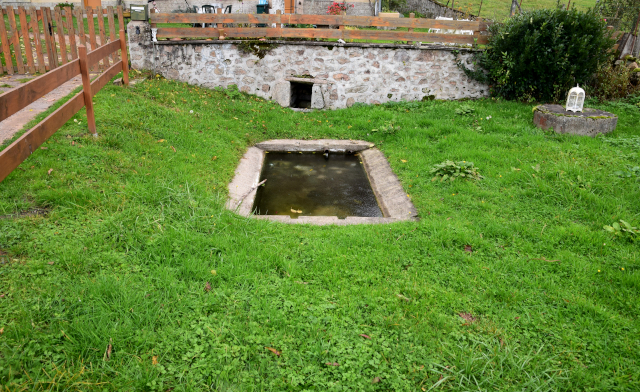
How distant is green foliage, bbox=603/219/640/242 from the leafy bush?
574 cm

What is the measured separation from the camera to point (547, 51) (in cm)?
961

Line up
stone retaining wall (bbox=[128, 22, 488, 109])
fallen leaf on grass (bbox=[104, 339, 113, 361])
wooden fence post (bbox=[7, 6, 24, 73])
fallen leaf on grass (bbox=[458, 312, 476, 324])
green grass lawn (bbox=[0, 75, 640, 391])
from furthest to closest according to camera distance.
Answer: stone retaining wall (bbox=[128, 22, 488, 109]) → wooden fence post (bbox=[7, 6, 24, 73]) → fallen leaf on grass (bbox=[458, 312, 476, 324]) → green grass lawn (bbox=[0, 75, 640, 391]) → fallen leaf on grass (bbox=[104, 339, 113, 361])

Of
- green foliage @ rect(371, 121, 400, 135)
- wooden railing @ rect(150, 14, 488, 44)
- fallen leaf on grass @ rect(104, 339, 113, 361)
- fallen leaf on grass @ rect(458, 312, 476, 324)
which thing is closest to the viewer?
fallen leaf on grass @ rect(104, 339, 113, 361)

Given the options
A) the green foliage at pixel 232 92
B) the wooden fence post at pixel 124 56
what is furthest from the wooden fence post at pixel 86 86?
the green foliage at pixel 232 92

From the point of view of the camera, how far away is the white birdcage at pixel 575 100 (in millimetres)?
8383

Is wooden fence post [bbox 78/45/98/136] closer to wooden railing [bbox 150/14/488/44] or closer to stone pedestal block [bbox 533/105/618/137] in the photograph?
wooden railing [bbox 150/14/488/44]

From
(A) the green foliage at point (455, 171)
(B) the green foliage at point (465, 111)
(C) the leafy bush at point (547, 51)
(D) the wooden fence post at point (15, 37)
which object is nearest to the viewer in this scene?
(A) the green foliage at point (455, 171)

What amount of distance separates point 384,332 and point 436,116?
24.5 feet

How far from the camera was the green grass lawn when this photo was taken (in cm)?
332

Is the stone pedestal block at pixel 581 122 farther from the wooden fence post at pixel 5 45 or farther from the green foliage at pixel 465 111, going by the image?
the wooden fence post at pixel 5 45

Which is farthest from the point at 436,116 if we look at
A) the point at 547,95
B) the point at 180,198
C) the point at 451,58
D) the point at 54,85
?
the point at 54,85

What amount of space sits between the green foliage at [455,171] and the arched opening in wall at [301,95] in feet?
19.2

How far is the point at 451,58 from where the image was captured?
1109cm

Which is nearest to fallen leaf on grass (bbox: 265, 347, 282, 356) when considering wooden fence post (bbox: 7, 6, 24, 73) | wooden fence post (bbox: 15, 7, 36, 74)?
wooden fence post (bbox: 15, 7, 36, 74)
